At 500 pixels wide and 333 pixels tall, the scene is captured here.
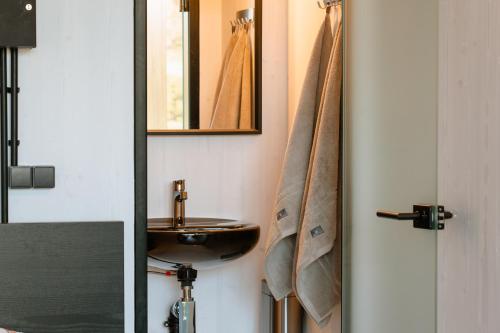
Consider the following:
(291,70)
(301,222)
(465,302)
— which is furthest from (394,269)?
(291,70)

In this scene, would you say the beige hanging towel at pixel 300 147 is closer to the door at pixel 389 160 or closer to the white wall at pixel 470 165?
the door at pixel 389 160

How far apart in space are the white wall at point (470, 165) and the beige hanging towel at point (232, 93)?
1481mm

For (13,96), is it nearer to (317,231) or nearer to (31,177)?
(31,177)

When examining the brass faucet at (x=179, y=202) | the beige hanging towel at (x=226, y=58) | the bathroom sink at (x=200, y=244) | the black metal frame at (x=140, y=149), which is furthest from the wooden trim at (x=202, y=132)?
the black metal frame at (x=140, y=149)

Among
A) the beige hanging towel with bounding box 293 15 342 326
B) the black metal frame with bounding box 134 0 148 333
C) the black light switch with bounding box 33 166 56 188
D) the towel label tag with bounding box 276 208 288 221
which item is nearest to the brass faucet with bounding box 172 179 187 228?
the towel label tag with bounding box 276 208 288 221

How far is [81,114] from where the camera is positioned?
210 centimetres

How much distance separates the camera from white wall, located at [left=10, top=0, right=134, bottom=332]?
6.83 feet

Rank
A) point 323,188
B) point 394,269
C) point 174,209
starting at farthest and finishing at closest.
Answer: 1. point 174,209
2. point 323,188
3. point 394,269

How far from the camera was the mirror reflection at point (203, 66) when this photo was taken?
3061 mm

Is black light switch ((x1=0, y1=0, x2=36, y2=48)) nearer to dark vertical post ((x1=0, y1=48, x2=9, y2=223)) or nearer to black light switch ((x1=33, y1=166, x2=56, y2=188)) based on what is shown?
dark vertical post ((x1=0, y1=48, x2=9, y2=223))

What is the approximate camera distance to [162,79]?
3062mm

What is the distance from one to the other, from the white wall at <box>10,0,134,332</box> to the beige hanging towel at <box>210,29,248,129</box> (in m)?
1.00

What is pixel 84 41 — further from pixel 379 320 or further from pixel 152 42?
pixel 379 320

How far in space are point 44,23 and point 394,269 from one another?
4.11 ft
